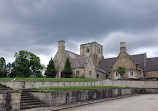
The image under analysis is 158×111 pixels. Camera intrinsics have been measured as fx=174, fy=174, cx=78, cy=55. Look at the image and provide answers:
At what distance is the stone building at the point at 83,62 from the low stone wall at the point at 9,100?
32693 millimetres

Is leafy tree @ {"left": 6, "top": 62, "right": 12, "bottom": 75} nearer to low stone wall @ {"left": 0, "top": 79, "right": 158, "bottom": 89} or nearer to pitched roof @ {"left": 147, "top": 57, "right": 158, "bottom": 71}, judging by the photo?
low stone wall @ {"left": 0, "top": 79, "right": 158, "bottom": 89}

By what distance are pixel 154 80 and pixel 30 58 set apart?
30922 millimetres

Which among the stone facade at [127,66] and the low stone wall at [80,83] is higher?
the stone facade at [127,66]

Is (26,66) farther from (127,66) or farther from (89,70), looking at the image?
(127,66)

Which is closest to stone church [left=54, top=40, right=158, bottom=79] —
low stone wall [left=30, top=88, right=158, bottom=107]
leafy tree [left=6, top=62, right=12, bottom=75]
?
leafy tree [left=6, top=62, right=12, bottom=75]

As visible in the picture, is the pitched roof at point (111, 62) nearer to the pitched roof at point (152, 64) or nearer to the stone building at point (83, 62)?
the pitched roof at point (152, 64)

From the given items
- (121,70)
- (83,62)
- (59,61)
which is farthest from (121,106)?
(59,61)

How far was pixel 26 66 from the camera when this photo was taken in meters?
43.7

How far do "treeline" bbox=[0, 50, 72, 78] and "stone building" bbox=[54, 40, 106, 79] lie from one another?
3469mm

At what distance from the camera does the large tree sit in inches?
1646

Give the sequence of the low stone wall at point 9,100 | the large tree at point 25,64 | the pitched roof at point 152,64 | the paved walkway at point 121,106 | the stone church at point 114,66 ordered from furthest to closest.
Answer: the pitched roof at point 152,64, the stone church at point 114,66, the large tree at point 25,64, the paved walkway at point 121,106, the low stone wall at point 9,100

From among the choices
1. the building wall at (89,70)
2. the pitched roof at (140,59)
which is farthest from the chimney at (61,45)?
the pitched roof at (140,59)

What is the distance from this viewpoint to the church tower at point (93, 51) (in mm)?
64950

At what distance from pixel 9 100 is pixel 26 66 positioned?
34.0 m
